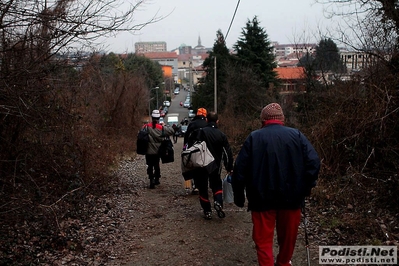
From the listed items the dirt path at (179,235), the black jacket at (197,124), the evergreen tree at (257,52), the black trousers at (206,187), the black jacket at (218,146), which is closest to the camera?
the dirt path at (179,235)

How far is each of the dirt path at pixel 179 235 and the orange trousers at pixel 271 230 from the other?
0.89 metres

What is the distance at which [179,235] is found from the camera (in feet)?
20.5

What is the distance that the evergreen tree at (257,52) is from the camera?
42625mm

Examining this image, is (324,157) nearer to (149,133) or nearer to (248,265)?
(149,133)

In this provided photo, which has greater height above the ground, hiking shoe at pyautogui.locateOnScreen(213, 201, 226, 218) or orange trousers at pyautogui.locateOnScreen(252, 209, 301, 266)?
orange trousers at pyautogui.locateOnScreen(252, 209, 301, 266)

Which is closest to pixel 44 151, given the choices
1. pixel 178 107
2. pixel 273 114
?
pixel 273 114

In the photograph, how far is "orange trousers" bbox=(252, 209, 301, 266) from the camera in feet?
13.7

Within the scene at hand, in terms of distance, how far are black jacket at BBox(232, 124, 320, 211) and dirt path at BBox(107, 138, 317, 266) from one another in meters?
1.27

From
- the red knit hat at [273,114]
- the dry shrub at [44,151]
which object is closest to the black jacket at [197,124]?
the dry shrub at [44,151]

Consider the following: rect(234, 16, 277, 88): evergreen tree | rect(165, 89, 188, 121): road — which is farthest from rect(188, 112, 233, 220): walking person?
rect(165, 89, 188, 121): road

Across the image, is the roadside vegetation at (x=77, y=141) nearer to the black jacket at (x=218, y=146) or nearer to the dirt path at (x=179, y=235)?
the dirt path at (x=179, y=235)

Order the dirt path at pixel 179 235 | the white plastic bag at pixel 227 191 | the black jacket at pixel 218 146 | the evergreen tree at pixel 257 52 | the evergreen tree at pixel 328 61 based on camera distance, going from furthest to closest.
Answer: the evergreen tree at pixel 257 52
the evergreen tree at pixel 328 61
the black jacket at pixel 218 146
the white plastic bag at pixel 227 191
the dirt path at pixel 179 235

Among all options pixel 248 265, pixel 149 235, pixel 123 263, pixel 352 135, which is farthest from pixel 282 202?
pixel 352 135

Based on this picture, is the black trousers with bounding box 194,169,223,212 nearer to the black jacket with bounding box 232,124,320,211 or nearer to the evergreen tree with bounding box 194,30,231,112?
the black jacket with bounding box 232,124,320,211
